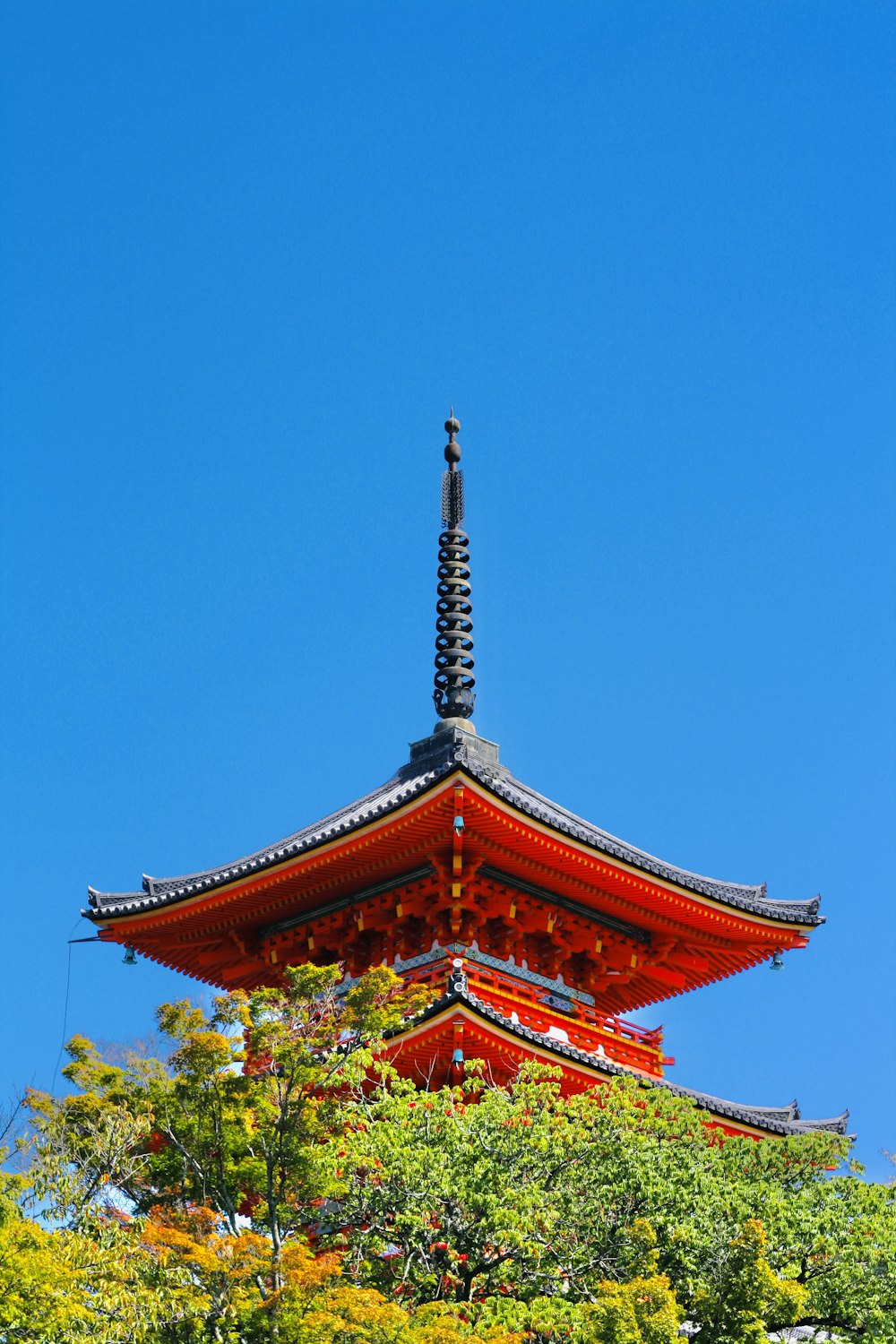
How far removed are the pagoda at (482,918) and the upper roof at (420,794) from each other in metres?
0.03

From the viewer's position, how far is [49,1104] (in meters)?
16.1

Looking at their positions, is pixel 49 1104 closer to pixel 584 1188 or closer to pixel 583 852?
pixel 584 1188

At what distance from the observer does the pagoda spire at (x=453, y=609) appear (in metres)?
25.0

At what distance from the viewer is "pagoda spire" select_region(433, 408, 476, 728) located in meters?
25.0

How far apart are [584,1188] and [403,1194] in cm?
152

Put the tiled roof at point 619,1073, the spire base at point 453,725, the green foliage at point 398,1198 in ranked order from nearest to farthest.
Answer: the green foliage at point 398,1198 → the tiled roof at point 619,1073 → the spire base at point 453,725

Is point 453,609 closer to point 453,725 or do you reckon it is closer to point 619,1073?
point 453,725

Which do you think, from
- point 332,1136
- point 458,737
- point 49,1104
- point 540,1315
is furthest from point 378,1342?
point 458,737

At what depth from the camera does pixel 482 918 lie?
21.9m

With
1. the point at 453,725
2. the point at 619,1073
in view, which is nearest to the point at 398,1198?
the point at 619,1073

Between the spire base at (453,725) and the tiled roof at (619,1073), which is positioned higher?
the spire base at (453,725)

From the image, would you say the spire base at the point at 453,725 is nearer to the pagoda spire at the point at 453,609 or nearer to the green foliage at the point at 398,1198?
the pagoda spire at the point at 453,609

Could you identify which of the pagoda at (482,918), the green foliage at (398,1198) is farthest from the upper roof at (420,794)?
the green foliage at (398,1198)

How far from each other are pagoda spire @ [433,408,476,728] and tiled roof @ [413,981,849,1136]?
533cm
